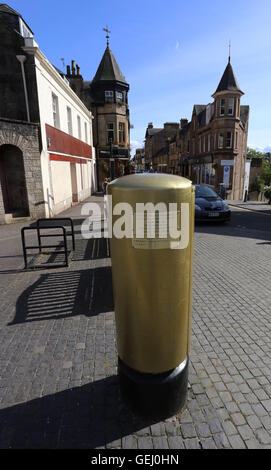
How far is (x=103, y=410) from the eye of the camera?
2.34 meters

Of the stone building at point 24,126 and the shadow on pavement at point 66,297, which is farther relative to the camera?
the stone building at point 24,126

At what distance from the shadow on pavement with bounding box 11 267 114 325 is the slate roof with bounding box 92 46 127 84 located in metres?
28.7

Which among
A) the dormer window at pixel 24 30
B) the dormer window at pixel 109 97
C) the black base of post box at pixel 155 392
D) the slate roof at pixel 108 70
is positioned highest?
the slate roof at pixel 108 70

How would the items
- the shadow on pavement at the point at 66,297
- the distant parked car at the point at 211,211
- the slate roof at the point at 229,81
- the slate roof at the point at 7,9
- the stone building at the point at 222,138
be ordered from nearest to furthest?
the shadow on pavement at the point at 66,297 < the slate roof at the point at 7,9 < the distant parked car at the point at 211,211 < the slate roof at the point at 229,81 < the stone building at the point at 222,138

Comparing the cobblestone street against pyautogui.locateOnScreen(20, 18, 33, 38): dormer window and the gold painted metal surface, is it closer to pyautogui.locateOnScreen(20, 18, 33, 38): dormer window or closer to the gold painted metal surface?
the gold painted metal surface

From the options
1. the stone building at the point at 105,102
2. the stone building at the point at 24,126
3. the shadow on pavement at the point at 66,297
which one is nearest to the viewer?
the shadow on pavement at the point at 66,297

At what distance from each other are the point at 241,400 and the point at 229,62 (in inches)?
1294

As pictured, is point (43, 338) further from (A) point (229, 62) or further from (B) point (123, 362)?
(A) point (229, 62)

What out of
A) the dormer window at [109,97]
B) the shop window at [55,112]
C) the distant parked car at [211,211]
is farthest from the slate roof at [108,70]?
the distant parked car at [211,211]

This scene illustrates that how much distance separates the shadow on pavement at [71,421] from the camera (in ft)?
6.81

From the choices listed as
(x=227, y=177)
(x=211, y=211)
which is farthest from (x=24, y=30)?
(x=227, y=177)

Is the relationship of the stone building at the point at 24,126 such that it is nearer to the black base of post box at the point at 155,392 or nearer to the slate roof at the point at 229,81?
the black base of post box at the point at 155,392

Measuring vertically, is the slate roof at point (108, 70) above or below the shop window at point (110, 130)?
above

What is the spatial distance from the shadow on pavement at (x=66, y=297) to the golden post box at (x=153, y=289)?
1.82 metres
